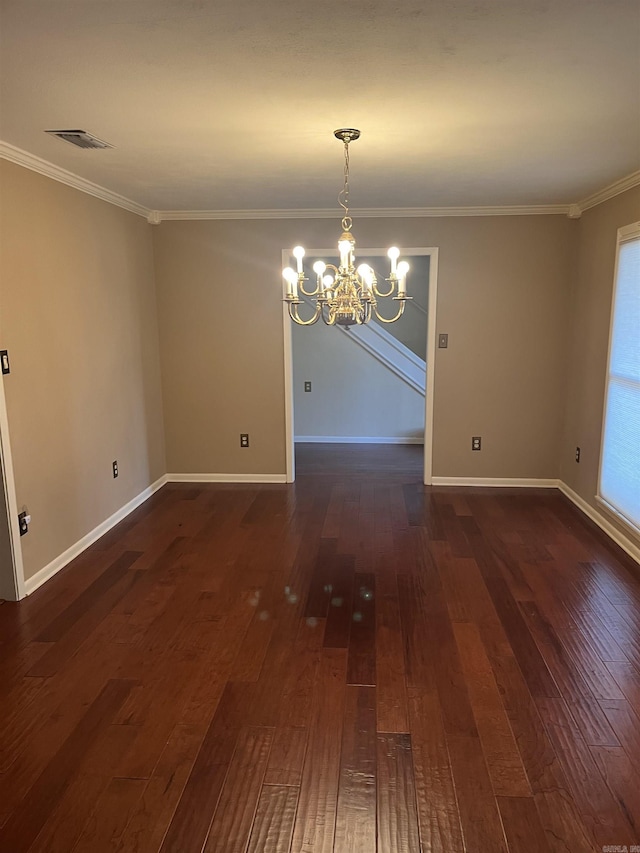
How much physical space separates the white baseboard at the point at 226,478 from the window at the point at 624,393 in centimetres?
271

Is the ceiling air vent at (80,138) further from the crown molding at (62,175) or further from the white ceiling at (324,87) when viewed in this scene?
the crown molding at (62,175)

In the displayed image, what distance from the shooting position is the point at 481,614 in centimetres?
299

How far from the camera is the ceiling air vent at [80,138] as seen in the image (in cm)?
268

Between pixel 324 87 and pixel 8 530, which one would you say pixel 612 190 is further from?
pixel 8 530

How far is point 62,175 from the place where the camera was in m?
3.44

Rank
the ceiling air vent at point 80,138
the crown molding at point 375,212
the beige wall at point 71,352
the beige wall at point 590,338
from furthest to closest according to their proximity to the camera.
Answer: the crown molding at point 375,212
the beige wall at point 590,338
the beige wall at point 71,352
the ceiling air vent at point 80,138

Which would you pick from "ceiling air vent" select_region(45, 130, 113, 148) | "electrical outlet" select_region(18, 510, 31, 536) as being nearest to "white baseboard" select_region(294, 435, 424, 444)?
"electrical outlet" select_region(18, 510, 31, 536)

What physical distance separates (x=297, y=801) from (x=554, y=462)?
3982 mm

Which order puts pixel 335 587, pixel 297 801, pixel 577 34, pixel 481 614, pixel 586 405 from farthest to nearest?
pixel 586 405 → pixel 335 587 → pixel 481 614 → pixel 297 801 → pixel 577 34

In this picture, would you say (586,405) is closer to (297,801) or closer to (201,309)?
(201,309)

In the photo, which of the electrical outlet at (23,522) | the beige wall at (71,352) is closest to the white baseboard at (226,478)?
the beige wall at (71,352)

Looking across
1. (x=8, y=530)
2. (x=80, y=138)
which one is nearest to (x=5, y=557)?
(x=8, y=530)

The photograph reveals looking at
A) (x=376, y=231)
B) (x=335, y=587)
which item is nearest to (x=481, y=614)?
(x=335, y=587)

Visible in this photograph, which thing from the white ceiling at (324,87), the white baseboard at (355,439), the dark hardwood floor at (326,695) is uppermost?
the white ceiling at (324,87)
